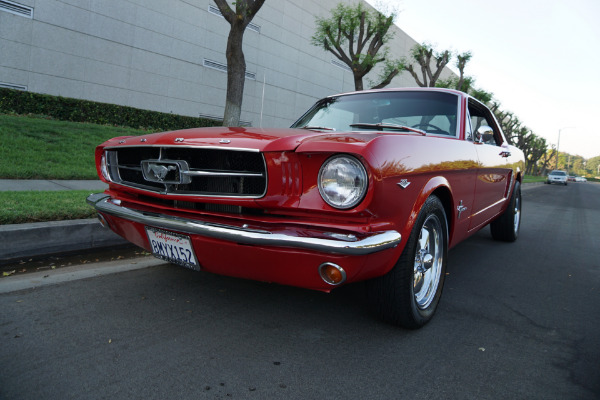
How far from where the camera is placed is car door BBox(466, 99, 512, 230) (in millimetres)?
3488

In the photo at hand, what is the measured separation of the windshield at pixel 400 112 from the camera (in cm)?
321

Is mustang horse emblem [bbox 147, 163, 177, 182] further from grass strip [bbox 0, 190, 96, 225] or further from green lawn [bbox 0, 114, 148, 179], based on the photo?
green lawn [bbox 0, 114, 148, 179]

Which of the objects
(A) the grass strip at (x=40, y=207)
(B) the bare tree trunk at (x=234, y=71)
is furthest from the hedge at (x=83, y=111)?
(A) the grass strip at (x=40, y=207)

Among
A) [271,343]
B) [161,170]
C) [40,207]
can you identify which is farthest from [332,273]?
[40,207]

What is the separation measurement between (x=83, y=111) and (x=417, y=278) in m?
11.6

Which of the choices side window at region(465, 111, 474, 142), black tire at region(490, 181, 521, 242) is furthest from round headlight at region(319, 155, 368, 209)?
black tire at region(490, 181, 521, 242)

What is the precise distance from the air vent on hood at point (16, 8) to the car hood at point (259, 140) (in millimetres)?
12296

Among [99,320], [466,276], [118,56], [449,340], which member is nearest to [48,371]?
[99,320]

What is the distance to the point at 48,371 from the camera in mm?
1780

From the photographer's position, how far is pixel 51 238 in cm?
353

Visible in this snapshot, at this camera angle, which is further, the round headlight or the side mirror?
the side mirror

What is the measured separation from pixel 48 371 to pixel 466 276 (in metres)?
3.21

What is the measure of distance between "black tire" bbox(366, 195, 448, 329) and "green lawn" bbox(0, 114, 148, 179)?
20.2ft

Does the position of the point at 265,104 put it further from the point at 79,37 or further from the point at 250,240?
the point at 250,240
